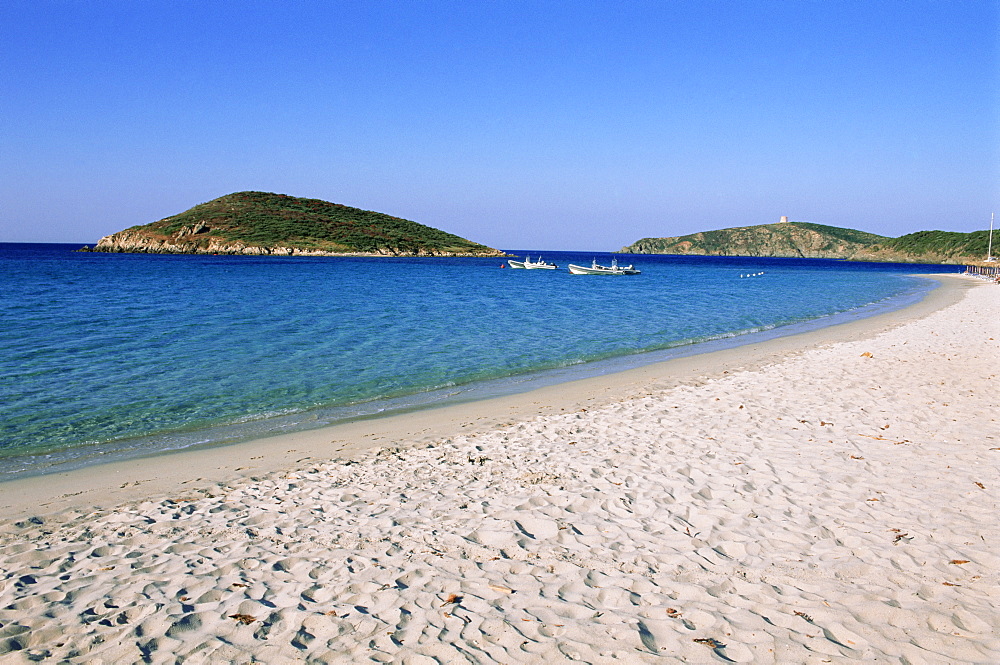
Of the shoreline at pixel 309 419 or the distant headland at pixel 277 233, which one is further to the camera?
the distant headland at pixel 277 233

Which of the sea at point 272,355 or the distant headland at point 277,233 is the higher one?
the distant headland at point 277,233

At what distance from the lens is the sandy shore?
3705 mm

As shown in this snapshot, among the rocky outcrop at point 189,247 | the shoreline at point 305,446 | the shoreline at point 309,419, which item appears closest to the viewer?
the shoreline at point 305,446

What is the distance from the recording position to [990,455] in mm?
7168

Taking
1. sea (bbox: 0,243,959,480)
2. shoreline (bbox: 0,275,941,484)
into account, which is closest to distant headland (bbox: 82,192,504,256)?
sea (bbox: 0,243,959,480)

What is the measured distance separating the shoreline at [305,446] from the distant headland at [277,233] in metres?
117

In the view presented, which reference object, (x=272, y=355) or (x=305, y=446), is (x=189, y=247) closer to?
(x=272, y=355)

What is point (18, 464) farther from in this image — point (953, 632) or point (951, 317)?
point (951, 317)

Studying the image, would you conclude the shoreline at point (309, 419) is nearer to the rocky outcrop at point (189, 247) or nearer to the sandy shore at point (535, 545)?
the sandy shore at point (535, 545)

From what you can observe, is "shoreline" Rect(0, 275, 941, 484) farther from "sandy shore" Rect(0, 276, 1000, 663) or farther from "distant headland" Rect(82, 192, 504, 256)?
"distant headland" Rect(82, 192, 504, 256)

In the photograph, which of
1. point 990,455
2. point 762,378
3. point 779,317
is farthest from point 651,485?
point 779,317

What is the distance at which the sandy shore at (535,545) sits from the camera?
3.71 m

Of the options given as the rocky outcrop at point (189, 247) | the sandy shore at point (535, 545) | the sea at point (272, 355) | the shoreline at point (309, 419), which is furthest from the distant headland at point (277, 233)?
the sandy shore at point (535, 545)

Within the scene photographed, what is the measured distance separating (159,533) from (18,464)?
13.4ft
